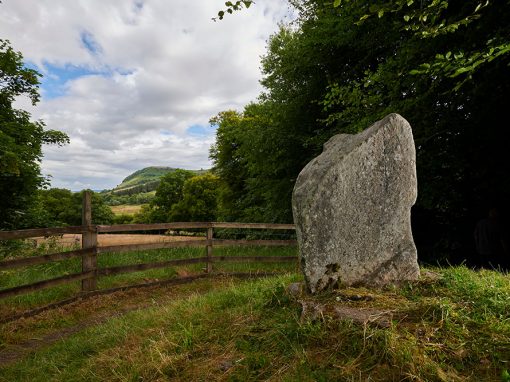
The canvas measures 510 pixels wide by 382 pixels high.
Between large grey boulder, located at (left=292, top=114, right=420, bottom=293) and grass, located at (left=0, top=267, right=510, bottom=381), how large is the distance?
0.24 metres

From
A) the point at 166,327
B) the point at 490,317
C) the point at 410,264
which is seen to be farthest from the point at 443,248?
the point at 166,327

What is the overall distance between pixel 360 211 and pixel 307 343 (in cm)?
157

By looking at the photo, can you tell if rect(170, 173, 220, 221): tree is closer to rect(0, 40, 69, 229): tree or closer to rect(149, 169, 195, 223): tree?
rect(149, 169, 195, 223): tree

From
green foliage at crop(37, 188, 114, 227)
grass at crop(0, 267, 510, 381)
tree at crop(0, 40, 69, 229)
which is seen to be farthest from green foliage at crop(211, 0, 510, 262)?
green foliage at crop(37, 188, 114, 227)

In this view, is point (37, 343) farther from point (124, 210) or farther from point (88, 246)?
point (124, 210)

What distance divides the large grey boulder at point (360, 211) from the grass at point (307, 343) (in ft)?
0.79

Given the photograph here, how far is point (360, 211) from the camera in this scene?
4031mm

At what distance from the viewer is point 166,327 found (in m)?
4.28

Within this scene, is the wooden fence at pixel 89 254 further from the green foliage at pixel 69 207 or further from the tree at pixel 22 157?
the green foliage at pixel 69 207

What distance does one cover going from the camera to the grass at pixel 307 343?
8.92 ft

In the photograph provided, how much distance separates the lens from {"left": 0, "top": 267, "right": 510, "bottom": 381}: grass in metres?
2.72

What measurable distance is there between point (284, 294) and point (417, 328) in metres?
1.48

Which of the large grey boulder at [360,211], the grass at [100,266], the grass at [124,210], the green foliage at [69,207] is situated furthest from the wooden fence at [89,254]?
the grass at [124,210]

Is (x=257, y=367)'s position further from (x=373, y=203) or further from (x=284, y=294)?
(x=373, y=203)
